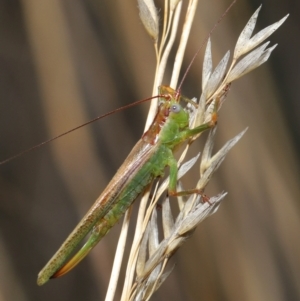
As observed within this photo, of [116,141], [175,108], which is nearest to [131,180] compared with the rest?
[175,108]

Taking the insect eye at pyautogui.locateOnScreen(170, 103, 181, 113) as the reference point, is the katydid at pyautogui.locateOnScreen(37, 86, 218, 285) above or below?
below

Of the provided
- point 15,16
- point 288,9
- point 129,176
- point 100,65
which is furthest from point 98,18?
point 129,176

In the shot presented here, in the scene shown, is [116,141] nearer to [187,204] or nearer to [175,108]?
[175,108]

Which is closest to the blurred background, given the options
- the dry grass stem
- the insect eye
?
the insect eye

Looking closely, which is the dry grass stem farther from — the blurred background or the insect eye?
the blurred background

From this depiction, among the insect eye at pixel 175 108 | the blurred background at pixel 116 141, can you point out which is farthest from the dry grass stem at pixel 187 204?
the blurred background at pixel 116 141

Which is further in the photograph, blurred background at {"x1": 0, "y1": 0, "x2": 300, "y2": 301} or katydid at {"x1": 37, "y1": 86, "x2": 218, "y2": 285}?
blurred background at {"x1": 0, "y1": 0, "x2": 300, "y2": 301}

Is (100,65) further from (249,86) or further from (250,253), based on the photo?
(250,253)
